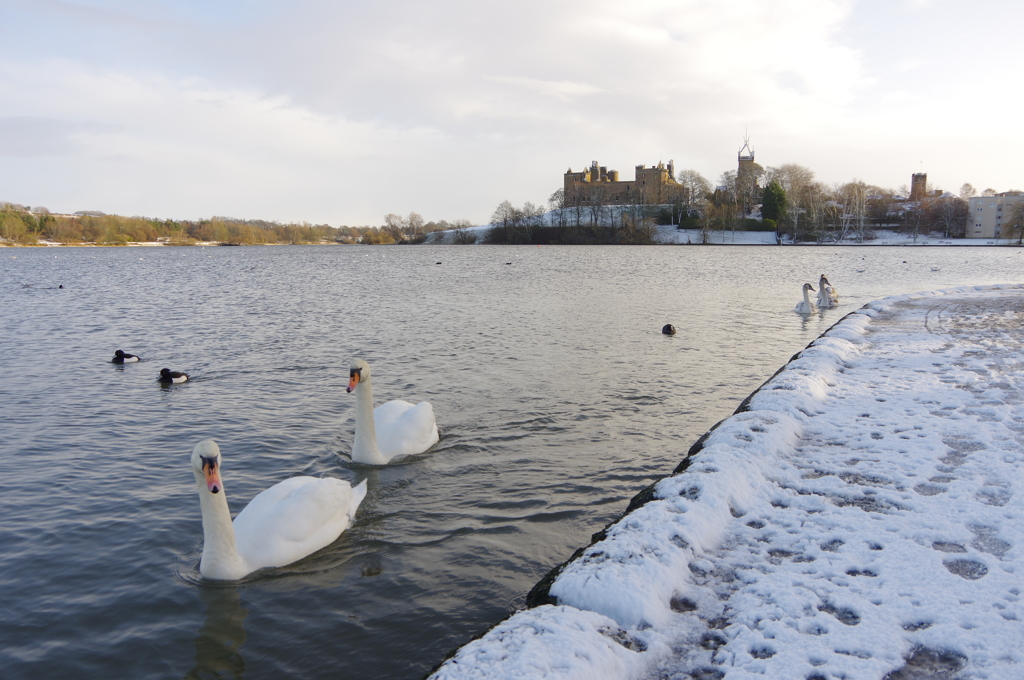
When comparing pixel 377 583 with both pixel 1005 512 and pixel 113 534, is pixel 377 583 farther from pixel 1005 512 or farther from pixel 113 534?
pixel 1005 512

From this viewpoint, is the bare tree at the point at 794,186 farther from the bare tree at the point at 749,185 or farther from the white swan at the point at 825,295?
the white swan at the point at 825,295

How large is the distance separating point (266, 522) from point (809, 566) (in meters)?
4.25

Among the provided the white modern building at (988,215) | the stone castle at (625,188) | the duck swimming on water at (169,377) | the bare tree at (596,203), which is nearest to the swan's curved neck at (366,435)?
the duck swimming on water at (169,377)

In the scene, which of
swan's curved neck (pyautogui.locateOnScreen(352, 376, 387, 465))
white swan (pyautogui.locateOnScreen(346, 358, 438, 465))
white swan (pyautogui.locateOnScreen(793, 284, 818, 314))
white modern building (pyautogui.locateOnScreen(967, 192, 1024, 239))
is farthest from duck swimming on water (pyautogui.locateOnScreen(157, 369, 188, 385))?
white modern building (pyautogui.locateOnScreen(967, 192, 1024, 239))

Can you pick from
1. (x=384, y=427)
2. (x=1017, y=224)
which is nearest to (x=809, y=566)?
(x=384, y=427)

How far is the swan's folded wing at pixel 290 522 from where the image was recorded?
5156mm

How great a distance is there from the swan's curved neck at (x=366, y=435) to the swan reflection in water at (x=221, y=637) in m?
2.63

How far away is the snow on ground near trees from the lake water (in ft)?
4.93

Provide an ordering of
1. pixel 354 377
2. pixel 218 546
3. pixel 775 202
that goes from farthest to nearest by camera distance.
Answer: pixel 775 202 → pixel 354 377 → pixel 218 546

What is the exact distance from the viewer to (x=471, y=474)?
7.31 metres

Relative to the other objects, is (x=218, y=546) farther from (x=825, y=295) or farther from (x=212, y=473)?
(x=825, y=295)

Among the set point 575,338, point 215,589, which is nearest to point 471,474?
point 215,589

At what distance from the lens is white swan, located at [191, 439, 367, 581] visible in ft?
15.8

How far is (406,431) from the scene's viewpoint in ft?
25.7
